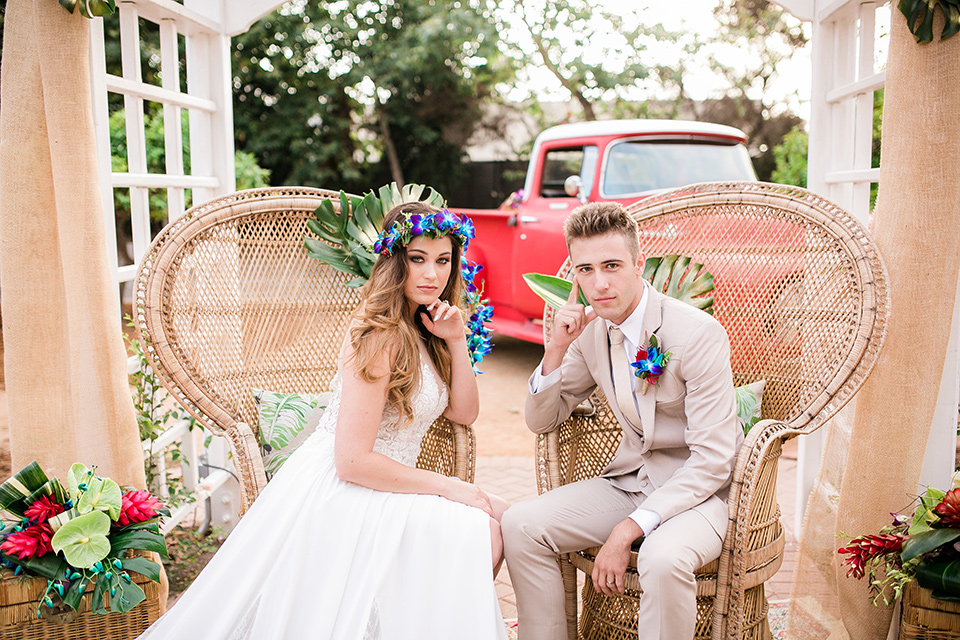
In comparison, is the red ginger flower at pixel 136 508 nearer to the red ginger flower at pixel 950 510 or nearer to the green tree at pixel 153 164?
the red ginger flower at pixel 950 510

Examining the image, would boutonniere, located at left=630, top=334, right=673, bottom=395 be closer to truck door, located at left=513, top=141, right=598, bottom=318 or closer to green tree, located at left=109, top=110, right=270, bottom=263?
green tree, located at left=109, top=110, right=270, bottom=263

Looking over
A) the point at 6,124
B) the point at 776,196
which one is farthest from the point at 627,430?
the point at 6,124

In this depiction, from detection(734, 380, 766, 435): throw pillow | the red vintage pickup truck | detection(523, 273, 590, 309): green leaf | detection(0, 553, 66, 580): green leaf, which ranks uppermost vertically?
the red vintage pickup truck

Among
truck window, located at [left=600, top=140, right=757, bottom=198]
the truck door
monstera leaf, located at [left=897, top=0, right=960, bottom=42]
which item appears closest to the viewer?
monstera leaf, located at [left=897, top=0, right=960, bottom=42]

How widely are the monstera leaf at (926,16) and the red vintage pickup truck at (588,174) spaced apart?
3366 millimetres

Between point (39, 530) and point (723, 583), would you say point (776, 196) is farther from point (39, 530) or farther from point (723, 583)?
point (39, 530)

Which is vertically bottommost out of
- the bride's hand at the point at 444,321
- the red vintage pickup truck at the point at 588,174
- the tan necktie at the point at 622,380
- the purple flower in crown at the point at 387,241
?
the tan necktie at the point at 622,380

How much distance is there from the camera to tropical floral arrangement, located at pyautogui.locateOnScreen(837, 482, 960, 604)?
5.77ft

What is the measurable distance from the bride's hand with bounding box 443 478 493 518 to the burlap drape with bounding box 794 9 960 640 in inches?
41.5

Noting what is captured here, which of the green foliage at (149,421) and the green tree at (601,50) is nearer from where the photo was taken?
the green foliage at (149,421)

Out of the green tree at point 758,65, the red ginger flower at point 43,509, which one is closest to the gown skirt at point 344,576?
the red ginger flower at point 43,509

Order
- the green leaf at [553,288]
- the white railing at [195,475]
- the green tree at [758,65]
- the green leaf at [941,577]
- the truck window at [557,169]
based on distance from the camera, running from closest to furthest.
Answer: the green leaf at [941,577] → the green leaf at [553,288] → the white railing at [195,475] → the truck window at [557,169] → the green tree at [758,65]

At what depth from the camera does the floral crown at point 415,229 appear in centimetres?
210

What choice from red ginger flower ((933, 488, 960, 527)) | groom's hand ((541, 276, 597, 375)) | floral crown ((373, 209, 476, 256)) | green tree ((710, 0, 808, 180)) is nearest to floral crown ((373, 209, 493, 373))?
floral crown ((373, 209, 476, 256))
